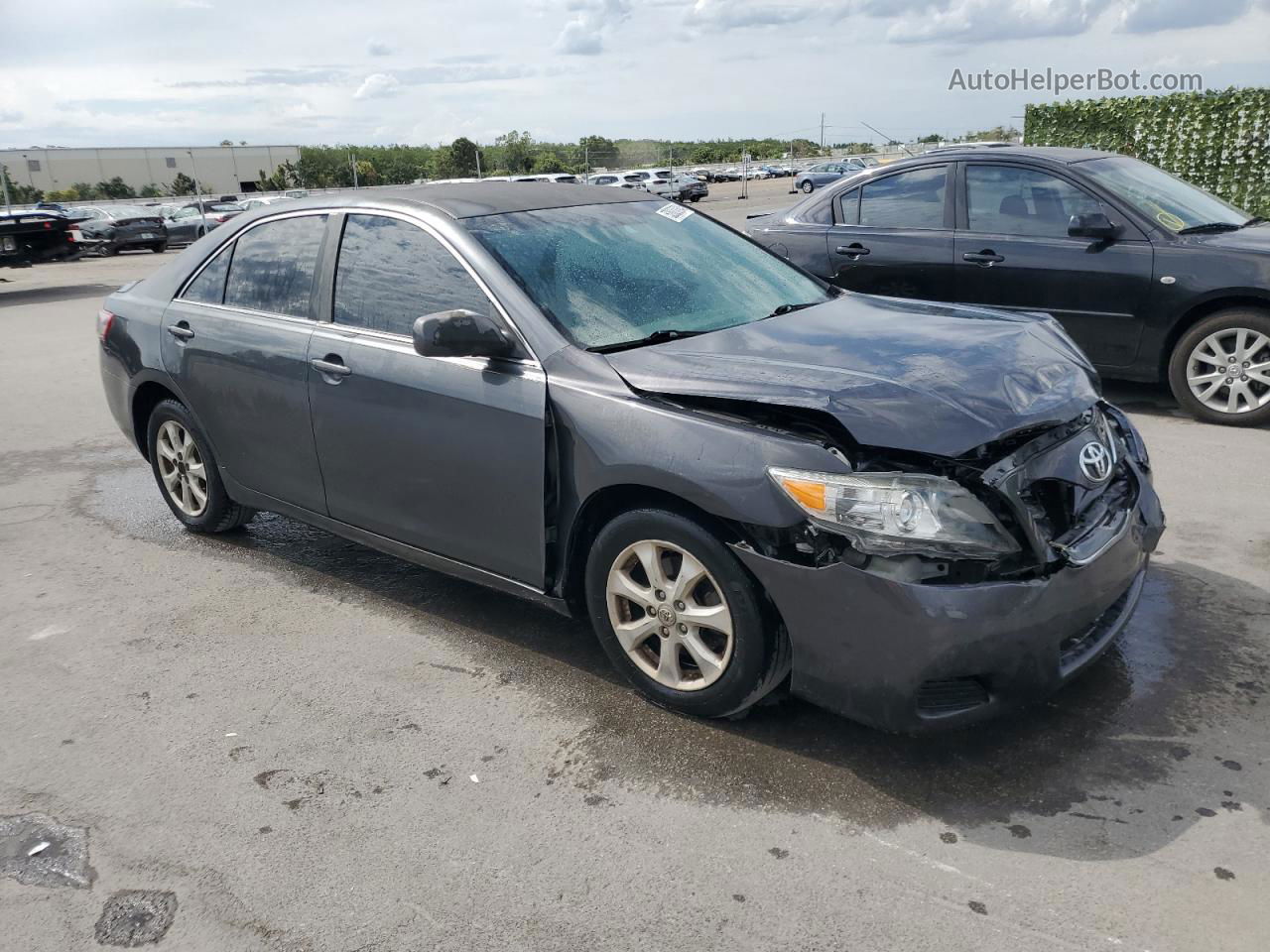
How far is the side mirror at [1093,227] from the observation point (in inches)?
266

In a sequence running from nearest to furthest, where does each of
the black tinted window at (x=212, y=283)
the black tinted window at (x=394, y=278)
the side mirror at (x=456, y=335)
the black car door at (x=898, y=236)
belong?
the side mirror at (x=456, y=335) < the black tinted window at (x=394, y=278) < the black tinted window at (x=212, y=283) < the black car door at (x=898, y=236)

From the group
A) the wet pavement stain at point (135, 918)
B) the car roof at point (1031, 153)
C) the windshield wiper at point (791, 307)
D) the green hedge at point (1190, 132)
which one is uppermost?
the green hedge at point (1190, 132)

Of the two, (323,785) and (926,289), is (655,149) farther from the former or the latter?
(323,785)

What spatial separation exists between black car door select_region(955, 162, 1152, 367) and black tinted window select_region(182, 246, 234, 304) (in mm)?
4705

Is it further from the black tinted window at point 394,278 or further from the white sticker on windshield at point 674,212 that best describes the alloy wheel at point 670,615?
the white sticker on windshield at point 674,212

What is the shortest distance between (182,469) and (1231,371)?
599 cm

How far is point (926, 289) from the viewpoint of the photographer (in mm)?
7574

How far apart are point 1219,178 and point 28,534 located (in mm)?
15424

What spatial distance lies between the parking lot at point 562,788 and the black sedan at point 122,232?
25.7 m

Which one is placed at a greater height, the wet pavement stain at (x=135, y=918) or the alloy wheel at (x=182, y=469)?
the alloy wheel at (x=182, y=469)

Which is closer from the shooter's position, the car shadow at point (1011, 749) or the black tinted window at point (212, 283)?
the car shadow at point (1011, 749)

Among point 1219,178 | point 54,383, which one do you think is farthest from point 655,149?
point 54,383

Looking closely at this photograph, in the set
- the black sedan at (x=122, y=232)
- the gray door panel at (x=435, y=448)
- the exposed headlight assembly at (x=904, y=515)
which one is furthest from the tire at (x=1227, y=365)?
the black sedan at (x=122, y=232)

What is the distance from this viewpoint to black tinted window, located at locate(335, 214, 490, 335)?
4.00m
